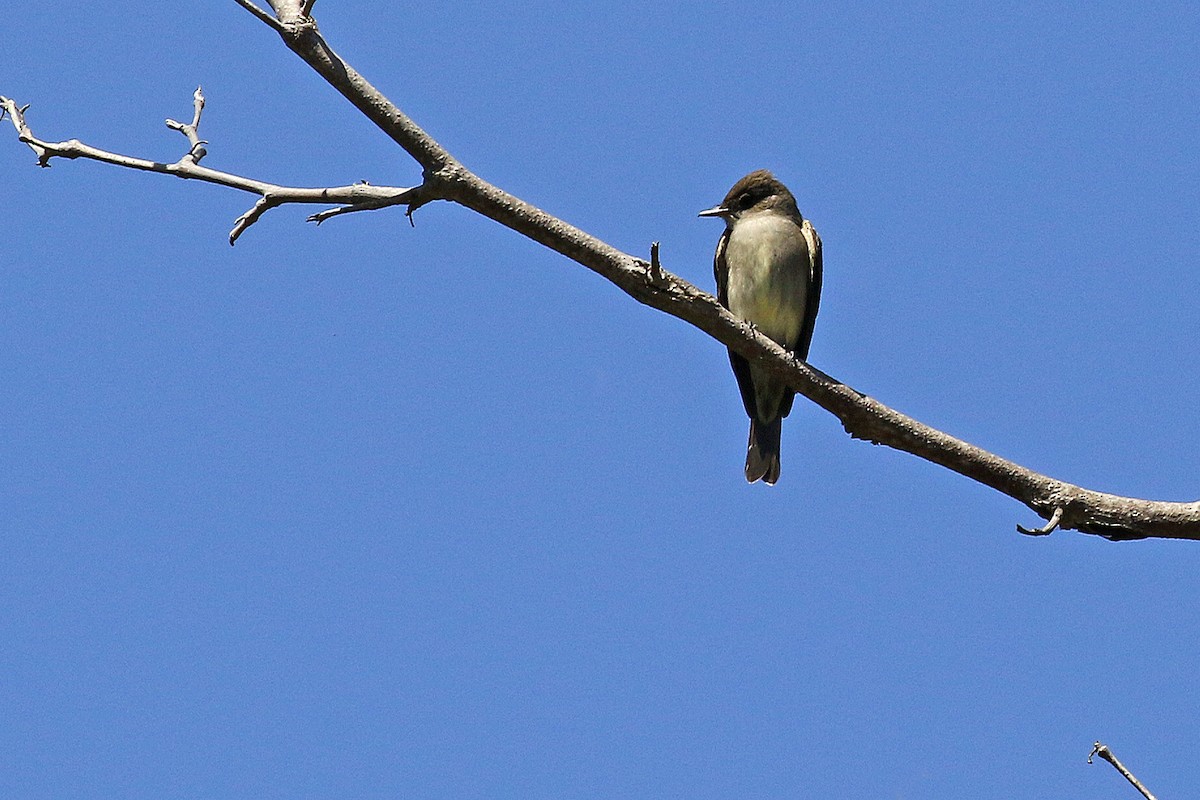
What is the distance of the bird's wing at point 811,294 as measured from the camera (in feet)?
29.7

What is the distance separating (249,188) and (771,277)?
470 cm

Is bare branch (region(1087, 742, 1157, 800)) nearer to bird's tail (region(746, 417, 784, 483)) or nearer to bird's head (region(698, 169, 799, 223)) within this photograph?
bird's tail (region(746, 417, 784, 483))

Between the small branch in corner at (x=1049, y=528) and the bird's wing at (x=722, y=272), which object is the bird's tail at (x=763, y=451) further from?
the small branch in corner at (x=1049, y=528)

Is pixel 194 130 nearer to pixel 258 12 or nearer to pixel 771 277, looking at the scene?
pixel 258 12

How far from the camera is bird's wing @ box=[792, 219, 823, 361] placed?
9.06 meters

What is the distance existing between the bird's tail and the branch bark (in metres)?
3.75

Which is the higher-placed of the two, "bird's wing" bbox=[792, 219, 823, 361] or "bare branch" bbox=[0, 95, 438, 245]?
"bird's wing" bbox=[792, 219, 823, 361]

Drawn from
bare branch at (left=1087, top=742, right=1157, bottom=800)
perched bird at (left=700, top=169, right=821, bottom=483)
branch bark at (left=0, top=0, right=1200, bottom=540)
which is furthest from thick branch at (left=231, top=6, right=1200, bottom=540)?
perched bird at (left=700, top=169, right=821, bottom=483)

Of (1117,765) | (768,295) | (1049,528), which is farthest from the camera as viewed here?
(768,295)

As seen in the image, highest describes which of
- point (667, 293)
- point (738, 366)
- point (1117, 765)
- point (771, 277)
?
point (771, 277)

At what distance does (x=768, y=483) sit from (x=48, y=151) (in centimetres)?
536

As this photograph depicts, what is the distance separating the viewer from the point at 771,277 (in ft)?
29.2

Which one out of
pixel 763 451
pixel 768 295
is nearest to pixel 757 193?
pixel 768 295

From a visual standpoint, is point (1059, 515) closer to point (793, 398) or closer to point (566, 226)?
point (566, 226)
